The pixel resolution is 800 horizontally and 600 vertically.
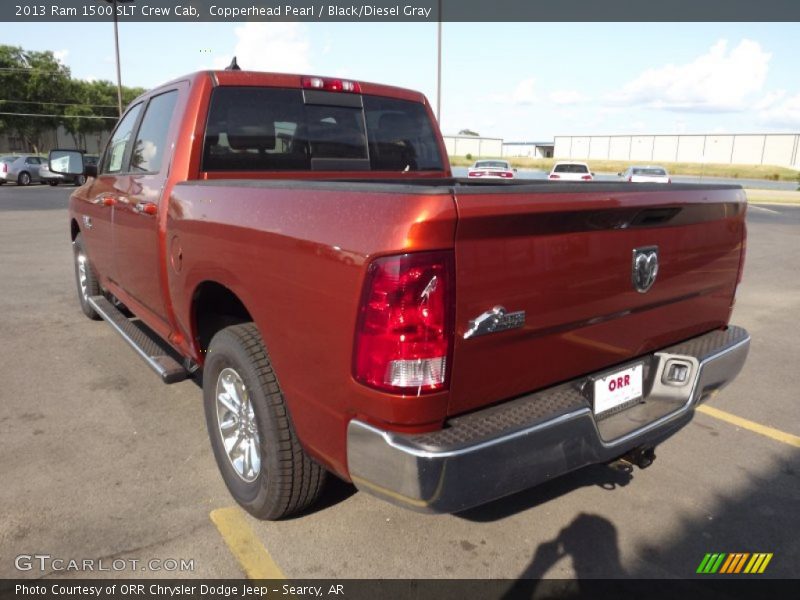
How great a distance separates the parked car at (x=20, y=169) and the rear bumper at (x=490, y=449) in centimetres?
3158

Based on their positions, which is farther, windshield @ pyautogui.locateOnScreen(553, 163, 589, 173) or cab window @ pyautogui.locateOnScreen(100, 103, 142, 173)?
windshield @ pyautogui.locateOnScreen(553, 163, 589, 173)

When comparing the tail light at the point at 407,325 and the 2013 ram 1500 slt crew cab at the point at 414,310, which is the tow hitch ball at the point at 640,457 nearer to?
the 2013 ram 1500 slt crew cab at the point at 414,310

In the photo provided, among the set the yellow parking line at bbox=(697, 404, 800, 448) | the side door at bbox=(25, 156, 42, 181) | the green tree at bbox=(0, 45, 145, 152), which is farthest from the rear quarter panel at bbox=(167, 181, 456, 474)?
the green tree at bbox=(0, 45, 145, 152)

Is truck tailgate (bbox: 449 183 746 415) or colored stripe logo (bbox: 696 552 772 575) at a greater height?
truck tailgate (bbox: 449 183 746 415)

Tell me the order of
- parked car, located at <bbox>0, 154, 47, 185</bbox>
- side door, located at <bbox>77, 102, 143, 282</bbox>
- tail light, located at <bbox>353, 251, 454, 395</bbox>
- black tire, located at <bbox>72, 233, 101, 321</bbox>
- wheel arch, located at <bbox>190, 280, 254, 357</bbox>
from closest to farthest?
tail light, located at <bbox>353, 251, 454, 395</bbox>, wheel arch, located at <bbox>190, 280, 254, 357</bbox>, side door, located at <bbox>77, 102, 143, 282</bbox>, black tire, located at <bbox>72, 233, 101, 321</bbox>, parked car, located at <bbox>0, 154, 47, 185</bbox>

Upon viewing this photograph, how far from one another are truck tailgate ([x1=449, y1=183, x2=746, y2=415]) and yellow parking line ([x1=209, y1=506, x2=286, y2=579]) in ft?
3.73

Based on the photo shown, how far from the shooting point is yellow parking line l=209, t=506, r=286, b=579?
98.3 inches

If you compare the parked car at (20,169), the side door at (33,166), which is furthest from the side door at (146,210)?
the side door at (33,166)

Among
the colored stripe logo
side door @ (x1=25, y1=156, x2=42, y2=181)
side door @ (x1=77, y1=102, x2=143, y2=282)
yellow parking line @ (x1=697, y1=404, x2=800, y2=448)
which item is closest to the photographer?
the colored stripe logo

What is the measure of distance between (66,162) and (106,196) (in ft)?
3.97

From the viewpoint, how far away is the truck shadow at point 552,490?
115 inches

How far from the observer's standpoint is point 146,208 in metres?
3.47

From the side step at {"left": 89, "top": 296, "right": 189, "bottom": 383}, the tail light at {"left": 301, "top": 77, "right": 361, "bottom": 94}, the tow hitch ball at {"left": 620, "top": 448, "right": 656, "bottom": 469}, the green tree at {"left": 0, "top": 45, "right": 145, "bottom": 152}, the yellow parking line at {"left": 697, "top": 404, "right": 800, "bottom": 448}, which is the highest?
the green tree at {"left": 0, "top": 45, "right": 145, "bottom": 152}

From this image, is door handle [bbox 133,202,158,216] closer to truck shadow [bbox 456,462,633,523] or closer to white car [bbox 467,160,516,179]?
truck shadow [bbox 456,462,633,523]
